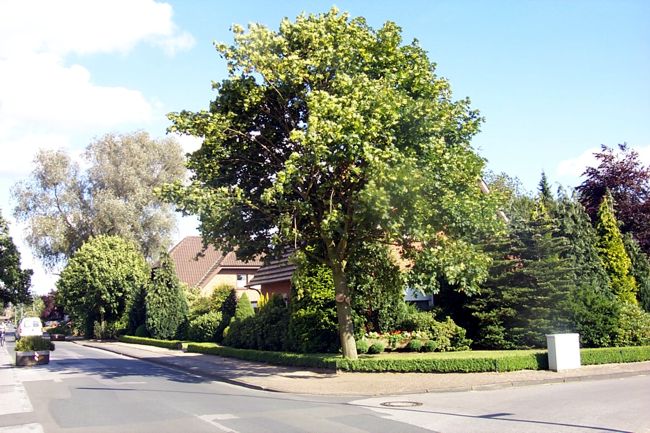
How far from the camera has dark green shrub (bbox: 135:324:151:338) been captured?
43.3 meters

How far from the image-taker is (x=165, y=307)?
132ft

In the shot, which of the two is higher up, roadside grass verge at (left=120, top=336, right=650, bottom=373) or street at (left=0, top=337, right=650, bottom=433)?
roadside grass verge at (left=120, top=336, right=650, bottom=373)

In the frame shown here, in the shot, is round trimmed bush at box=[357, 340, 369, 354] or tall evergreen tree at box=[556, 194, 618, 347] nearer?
tall evergreen tree at box=[556, 194, 618, 347]

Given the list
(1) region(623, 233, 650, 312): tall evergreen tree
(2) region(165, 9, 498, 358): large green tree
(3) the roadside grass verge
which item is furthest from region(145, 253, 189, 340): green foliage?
(1) region(623, 233, 650, 312): tall evergreen tree

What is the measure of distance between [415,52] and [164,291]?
28387mm

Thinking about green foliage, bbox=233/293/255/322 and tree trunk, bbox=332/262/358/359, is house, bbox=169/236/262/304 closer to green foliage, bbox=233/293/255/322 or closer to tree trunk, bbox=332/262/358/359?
green foliage, bbox=233/293/255/322

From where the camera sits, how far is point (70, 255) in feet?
170

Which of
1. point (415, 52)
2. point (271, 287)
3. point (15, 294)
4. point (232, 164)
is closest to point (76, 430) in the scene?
point (232, 164)

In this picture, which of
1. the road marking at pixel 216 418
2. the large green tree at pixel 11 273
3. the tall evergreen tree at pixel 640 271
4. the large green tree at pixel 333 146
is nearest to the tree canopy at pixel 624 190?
the tall evergreen tree at pixel 640 271

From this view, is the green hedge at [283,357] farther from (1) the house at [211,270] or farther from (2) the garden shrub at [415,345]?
(1) the house at [211,270]

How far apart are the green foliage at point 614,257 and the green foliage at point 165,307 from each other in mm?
25428

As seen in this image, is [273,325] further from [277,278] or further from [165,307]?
[165,307]

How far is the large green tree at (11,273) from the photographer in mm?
54406

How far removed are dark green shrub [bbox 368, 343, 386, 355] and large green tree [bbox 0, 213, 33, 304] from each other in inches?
1702
